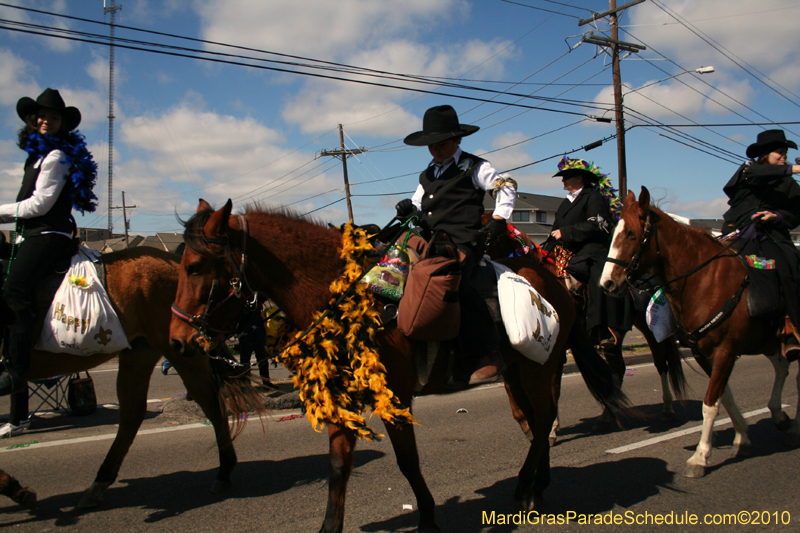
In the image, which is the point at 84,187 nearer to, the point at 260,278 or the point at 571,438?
the point at 260,278

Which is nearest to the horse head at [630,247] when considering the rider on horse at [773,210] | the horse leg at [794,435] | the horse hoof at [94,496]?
the rider on horse at [773,210]

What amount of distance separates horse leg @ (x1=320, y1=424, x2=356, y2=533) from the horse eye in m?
1.18

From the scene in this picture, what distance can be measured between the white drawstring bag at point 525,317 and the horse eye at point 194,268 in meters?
1.99

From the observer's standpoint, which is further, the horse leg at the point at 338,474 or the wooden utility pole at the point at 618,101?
the wooden utility pole at the point at 618,101

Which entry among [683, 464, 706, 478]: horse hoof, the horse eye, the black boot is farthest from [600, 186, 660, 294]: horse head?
the black boot

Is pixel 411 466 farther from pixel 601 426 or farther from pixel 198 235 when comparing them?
pixel 601 426

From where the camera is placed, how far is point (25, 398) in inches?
236

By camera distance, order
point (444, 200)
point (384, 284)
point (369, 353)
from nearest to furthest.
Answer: point (369, 353) < point (384, 284) < point (444, 200)

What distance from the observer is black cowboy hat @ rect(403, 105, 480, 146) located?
360cm

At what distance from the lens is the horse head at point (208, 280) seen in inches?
116

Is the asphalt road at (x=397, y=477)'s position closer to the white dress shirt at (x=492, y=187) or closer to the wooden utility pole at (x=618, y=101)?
the white dress shirt at (x=492, y=187)

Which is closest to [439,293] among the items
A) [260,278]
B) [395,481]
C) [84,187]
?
[260,278]

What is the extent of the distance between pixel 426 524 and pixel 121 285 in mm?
3060

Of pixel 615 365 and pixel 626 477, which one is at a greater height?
pixel 615 365
